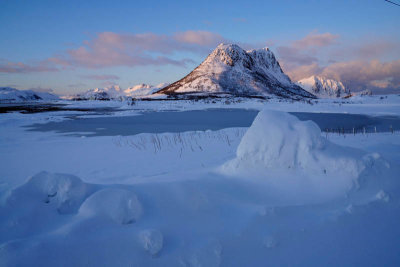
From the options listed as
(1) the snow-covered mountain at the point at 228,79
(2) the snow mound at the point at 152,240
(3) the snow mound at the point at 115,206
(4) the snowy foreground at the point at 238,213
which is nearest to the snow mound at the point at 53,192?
(4) the snowy foreground at the point at 238,213

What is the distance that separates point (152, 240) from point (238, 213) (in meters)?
1.33

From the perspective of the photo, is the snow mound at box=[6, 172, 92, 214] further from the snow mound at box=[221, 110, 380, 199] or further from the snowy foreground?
the snow mound at box=[221, 110, 380, 199]

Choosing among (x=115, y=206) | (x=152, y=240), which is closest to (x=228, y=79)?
(x=115, y=206)

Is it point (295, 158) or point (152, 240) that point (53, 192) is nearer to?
point (152, 240)

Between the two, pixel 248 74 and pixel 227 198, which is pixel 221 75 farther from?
pixel 227 198

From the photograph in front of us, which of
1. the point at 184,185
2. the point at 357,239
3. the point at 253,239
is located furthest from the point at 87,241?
the point at 357,239

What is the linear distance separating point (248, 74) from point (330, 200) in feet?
584

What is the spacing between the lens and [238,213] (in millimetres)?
3432

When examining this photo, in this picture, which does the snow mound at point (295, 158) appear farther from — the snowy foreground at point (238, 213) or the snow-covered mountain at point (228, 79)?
the snow-covered mountain at point (228, 79)

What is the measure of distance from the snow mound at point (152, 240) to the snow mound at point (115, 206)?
14.8 inches

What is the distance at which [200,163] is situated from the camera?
6691mm

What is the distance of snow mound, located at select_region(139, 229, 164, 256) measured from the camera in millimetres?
2650

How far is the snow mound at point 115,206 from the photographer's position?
2930 mm

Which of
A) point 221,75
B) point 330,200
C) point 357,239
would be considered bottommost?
point 357,239
